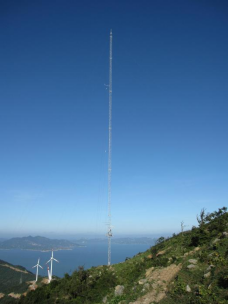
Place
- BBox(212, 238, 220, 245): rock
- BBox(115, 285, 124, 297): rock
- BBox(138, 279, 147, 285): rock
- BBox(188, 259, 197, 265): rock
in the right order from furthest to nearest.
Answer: BBox(212, 238, 220, 245): rock < BBox(115, 285, 124, 297): rock < BBox(138, 279, 147, 285): rock < BBox(188, 259, 197, 265): rock

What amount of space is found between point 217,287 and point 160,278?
6086 millimetres

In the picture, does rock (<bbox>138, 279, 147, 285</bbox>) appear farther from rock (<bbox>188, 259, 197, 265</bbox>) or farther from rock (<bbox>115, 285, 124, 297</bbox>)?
rock (<bbox>188, 259, 197, 265</bbox>)

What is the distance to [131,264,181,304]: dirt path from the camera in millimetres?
17141

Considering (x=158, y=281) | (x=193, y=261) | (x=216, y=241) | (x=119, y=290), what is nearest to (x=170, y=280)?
(x=158, y=281)

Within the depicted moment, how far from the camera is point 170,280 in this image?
61.5ft

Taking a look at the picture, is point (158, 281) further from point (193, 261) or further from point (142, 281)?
point (193, 261)

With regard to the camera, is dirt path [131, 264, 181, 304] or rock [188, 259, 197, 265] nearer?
dirt path [131, 264, 181, 304]

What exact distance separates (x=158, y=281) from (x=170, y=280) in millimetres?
1193

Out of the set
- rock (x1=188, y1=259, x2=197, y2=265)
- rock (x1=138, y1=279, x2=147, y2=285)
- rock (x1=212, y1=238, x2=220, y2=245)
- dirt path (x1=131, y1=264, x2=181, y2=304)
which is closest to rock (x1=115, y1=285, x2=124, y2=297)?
rock (x1=138, y1=279, x2=147, y2=285)

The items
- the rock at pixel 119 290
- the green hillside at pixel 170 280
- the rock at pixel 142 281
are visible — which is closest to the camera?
the green hillside at pixel 170 280

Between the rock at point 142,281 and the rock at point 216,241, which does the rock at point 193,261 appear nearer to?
the rock at point 216,241

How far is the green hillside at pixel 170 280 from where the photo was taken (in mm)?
15797

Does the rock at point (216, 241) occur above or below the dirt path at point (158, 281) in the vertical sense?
above

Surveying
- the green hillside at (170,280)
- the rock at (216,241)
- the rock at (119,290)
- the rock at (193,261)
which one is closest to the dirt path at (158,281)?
the green hillside at (170,280)
